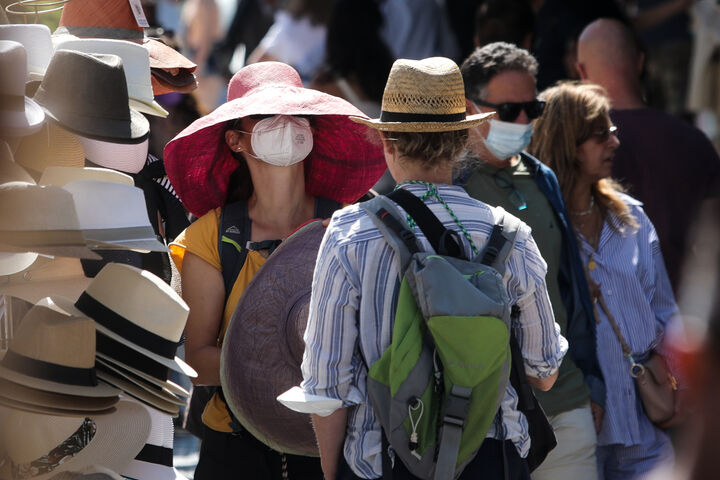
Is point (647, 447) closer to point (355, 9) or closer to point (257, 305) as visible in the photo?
point (257, 305)

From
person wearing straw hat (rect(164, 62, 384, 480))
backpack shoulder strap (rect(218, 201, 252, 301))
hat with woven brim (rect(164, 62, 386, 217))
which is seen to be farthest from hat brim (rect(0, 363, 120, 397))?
hat with woven brim (rect(164, 62, 386, 217))

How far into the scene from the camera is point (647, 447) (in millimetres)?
3738

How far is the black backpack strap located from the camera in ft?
7.68

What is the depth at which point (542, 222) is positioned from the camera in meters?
3.63

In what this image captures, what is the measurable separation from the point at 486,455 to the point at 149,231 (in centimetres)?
99

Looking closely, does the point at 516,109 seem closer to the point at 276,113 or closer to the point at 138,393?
the point at 276,113

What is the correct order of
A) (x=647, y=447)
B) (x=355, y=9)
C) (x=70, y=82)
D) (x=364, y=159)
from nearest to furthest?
(x=70, y=82) < (x=364, y=159) < (x=647, y=447) < (x=355, y=9)

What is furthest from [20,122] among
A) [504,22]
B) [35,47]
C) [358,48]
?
[358,48]

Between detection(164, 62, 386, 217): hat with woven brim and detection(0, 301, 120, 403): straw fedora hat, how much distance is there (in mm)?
1055

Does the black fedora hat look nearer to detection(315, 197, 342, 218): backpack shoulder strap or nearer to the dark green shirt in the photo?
detection(315, 197, 342, 218): backpack shoulder strap

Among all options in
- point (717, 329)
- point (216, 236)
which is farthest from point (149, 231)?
point (717, 329)

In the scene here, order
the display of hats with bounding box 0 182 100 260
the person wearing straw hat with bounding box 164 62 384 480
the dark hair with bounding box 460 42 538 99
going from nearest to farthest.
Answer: the display of hats with bounding box 0 182 100 260
the person wearing straw hat with bounding box 164 62 384 480
the dark hair with bounding box 460 42 538 99

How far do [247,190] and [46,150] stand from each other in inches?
37.0

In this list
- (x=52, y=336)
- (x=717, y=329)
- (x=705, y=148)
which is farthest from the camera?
(x=705, y=148)
